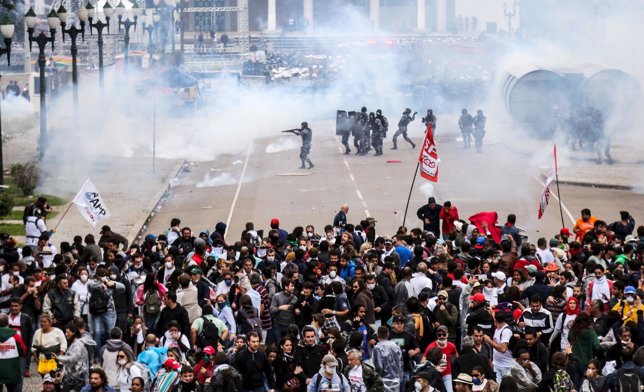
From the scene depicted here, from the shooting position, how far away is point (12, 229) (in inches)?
1206

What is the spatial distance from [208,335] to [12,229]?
15.1m

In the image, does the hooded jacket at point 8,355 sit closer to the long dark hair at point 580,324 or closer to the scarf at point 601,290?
the long dark hair at point 580,324

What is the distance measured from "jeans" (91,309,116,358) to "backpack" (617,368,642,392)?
6.16 metres

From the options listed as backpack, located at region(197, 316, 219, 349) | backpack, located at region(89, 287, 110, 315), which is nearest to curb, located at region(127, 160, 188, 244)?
backpack, located at region(89, 287, 110, 315)

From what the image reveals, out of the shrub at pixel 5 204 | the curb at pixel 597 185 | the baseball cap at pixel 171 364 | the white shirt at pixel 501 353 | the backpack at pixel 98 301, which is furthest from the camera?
the curb at pixel 597 185

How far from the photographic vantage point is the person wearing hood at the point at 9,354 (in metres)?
16.2

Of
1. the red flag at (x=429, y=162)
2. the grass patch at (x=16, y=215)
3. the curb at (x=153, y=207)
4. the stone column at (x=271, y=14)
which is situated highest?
the stone column at (x=271, y=14)

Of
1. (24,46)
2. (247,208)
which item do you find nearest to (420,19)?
(24,46)

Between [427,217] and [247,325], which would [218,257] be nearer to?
[247,325]

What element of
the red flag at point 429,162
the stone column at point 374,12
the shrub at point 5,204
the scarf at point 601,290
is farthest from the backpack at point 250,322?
the stone column at point 374,12

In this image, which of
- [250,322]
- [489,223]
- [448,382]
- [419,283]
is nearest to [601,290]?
→ [419,283]

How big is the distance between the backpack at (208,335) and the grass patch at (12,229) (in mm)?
14346

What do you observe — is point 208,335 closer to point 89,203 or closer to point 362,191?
point 89,203

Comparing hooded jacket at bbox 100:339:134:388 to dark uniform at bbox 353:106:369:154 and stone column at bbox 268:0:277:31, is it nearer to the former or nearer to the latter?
dark uniform at bbox 353:106:369:154
